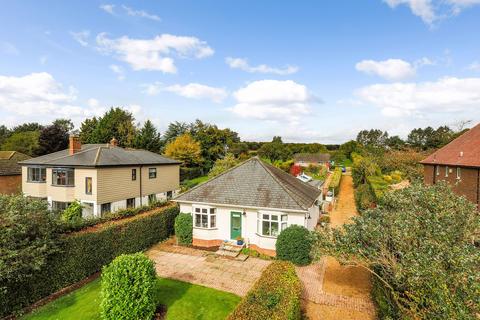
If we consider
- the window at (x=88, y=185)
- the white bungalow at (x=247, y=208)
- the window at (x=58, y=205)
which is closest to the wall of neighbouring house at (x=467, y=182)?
the white bungalow at (x=247, y=208)

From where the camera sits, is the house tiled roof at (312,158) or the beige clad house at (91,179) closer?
the beige clad house at (91,179)

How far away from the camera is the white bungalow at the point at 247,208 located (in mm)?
16547

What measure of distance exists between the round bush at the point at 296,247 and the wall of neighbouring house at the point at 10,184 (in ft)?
99.6

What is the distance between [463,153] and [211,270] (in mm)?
22716

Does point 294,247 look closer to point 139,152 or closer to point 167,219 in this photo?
point 167,219

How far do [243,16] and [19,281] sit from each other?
19.4 m

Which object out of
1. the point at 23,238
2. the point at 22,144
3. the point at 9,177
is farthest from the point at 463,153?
the point at 22,144

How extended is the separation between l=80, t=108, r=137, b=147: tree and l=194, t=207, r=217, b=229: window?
42898 millimetres

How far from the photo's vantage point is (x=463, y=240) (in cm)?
703

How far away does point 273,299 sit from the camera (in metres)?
8.42

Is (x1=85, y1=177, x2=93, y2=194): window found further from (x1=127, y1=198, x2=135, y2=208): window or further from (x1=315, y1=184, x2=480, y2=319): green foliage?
(x1=315, y1=184, x2=480, y2=319): green foliage

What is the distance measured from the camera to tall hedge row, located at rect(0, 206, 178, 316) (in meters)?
11.0

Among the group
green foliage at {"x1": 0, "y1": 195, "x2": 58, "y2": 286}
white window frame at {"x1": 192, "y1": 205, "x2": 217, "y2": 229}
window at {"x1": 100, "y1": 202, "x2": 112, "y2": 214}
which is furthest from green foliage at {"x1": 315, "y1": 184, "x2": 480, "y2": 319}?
window at {"x1": 100, "y1": 202, "x2": 112, "y2": 214}

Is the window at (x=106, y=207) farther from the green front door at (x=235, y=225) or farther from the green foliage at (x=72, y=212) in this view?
the green front door at (x=235, y=225)
